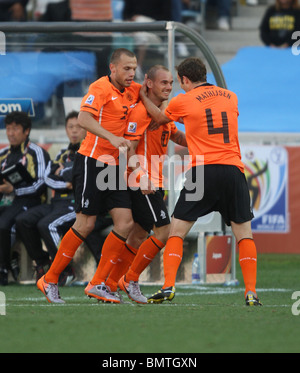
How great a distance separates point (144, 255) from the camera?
7.90 meters

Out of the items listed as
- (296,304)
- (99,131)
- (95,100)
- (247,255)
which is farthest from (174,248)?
(95,100)

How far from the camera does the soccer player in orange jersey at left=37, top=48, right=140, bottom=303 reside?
7.60 meters

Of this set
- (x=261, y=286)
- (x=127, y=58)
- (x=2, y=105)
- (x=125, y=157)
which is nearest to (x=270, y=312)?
(x=125, y=157)

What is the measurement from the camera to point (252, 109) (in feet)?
46.0

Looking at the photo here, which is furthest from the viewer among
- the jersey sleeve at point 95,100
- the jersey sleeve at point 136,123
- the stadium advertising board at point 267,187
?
the stadium advertising board at point 267,187

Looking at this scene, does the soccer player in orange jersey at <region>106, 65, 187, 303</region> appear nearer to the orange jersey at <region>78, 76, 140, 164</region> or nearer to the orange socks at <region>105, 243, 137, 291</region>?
the orange socks at <region>105, 243, 137, 291</region>

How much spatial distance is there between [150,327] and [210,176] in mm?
1676

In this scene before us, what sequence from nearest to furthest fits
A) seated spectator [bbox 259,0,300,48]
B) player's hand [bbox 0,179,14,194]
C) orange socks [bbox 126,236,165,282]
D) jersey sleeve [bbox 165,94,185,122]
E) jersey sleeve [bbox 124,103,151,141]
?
jersey sleeve [bbox 165,94,185,122] < jersey sleeve [bbox 124,103,151,141] < orange socks [bbox 126,236,165,282] < player's hand [bbox 0,179,14,194] < seated spectator [bbox 259,0,300,48]

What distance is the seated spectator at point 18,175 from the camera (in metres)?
10.3

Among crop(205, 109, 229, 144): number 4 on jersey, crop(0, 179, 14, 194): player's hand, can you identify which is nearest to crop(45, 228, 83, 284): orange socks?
crop(205, 109, 229, 144): number 4 on jersey

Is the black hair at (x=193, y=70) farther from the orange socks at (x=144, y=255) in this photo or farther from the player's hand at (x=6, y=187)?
the player's hand at (x=6, y=187)

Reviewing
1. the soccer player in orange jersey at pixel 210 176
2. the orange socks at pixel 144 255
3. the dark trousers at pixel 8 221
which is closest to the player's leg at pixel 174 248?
the soccer player in orange jersey at pixel 210 176

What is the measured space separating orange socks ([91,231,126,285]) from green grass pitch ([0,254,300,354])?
0.22 m

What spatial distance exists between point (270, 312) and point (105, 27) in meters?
4.25
